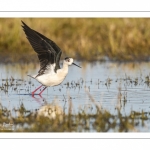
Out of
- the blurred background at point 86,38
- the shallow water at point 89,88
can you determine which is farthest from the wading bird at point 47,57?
the blurred background at point 86,38

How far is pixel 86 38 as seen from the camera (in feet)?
44.3

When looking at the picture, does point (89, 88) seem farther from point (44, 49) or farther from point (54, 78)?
point (44, 49)

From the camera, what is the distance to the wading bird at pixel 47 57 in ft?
28.5

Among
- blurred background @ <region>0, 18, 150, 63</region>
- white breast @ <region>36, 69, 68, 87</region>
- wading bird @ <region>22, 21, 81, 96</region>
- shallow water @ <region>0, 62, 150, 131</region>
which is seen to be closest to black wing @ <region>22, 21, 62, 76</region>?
wading bird @ <region>22, 21, 81, 96</region>

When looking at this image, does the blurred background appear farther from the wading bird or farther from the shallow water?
the wading bird

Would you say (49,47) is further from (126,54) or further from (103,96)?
(126,54)

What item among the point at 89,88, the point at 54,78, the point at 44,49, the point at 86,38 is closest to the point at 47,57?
the point at 44,49

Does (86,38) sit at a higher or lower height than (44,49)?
higher

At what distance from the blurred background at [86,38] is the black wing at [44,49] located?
3.93 meters

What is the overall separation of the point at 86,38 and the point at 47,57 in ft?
15.6

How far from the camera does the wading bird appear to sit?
8688 mm

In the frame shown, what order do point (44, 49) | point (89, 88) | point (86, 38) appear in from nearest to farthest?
point (44, 49) < point (89, 88) < point (86, 38)
